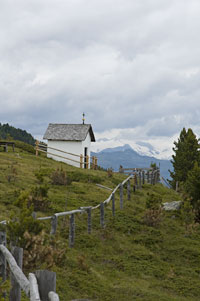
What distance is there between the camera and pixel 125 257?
11.0 meters

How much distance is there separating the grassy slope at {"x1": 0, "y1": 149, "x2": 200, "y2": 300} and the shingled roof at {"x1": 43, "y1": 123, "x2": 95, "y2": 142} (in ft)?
64.6

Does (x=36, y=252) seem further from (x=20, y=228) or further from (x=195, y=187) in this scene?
(x=195, y=187)

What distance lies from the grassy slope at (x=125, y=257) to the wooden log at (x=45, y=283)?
3.56m

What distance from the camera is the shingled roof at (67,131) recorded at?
3798 centimetres

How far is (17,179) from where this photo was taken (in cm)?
1992

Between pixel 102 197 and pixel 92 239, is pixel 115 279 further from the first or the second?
pixel 102 197

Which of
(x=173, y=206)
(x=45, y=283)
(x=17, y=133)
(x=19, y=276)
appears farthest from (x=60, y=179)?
(x=17, y=133)

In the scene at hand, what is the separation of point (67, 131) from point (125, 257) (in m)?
28.9

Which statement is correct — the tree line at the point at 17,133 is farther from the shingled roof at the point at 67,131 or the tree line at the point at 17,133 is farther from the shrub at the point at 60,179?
the shrub at the point at 60,179

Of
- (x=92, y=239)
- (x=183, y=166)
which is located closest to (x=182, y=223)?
(x=92, y=239)

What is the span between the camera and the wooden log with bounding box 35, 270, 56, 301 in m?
3.98

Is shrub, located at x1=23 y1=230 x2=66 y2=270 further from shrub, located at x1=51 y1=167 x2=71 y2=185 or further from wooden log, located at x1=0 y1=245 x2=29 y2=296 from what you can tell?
shrub, located at x1=51 y1=167 x2=71 y2=185

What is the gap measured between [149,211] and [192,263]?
13.2ft

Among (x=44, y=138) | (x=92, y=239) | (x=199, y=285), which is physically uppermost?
(x=44, y=138)
